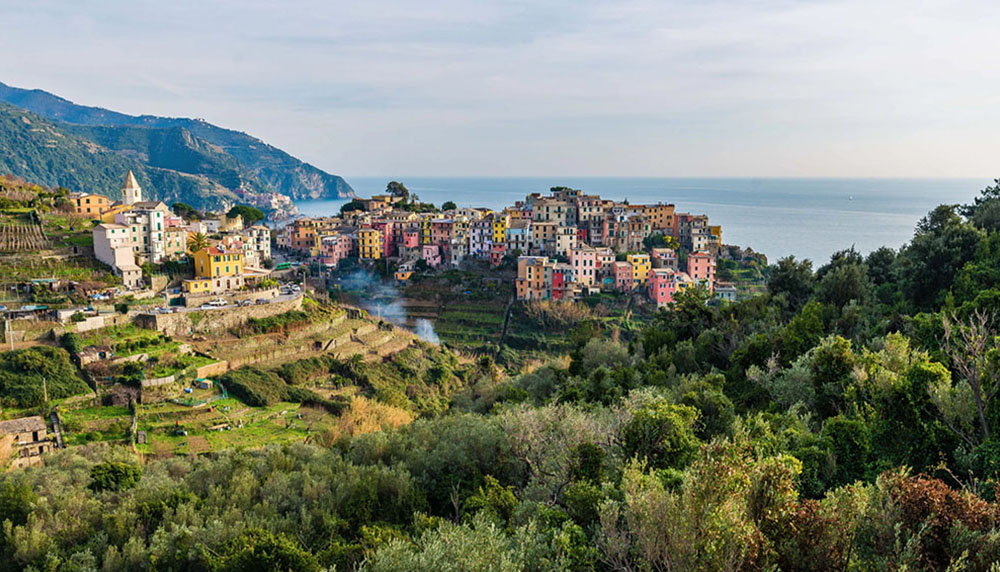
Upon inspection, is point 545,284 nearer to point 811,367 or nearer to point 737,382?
point 737,382

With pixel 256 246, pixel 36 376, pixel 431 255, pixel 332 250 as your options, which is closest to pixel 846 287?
pixel 36 376

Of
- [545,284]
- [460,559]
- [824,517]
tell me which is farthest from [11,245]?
[824,517]

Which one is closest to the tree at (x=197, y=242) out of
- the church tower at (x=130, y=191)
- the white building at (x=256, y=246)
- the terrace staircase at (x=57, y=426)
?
the white building at (x=256, y=246)

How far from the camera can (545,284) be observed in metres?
39.9

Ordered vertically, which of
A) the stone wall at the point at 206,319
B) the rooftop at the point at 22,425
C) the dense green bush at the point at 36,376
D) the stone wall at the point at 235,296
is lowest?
the rooftop at the point at 22,425

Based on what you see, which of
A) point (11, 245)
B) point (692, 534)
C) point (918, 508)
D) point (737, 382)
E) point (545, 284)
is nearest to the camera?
point (692, 534)

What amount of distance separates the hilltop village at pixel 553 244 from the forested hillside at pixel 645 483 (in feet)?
74.6

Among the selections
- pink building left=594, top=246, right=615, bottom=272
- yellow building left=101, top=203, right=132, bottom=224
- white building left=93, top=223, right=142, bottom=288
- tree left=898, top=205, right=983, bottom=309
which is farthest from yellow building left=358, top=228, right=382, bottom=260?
tree left=898, top=205, right=983, bottom=309

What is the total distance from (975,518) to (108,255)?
3443 cm

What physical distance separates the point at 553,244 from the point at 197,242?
884 inches

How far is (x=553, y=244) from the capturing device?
145 ft

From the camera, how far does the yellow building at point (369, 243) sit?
47.2 meters

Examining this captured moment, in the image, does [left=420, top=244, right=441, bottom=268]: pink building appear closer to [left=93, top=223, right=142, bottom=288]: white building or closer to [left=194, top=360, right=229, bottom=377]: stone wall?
[left=93, top=223, right=142, bottom=288]: white building

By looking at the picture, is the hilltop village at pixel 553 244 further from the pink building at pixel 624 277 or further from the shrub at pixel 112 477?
the shrub at pixel 112 477
